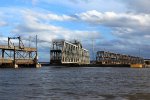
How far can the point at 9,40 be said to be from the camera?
187750mm

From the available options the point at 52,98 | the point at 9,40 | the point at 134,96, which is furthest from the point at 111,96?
the point at 9,40

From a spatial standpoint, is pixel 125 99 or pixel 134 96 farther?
pixel 134 96

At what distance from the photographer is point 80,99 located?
134ft

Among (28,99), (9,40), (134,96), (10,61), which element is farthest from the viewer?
(9,40)

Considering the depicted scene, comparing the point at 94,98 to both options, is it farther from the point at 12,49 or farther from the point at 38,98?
the point at 12,49

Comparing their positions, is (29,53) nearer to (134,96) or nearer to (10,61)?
(10,61)

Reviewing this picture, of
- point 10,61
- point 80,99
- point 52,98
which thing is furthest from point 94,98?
point 10,61

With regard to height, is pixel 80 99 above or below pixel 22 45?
below

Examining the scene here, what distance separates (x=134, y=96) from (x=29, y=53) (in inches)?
6177

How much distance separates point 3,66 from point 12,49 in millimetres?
8852

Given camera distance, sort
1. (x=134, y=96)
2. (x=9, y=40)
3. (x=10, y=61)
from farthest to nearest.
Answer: (x=9, y=40)
(x=10, y=61)
(x=134, y=96)

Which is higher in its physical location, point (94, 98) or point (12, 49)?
point (12, 49)

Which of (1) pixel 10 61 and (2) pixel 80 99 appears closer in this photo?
(2) pixel 80 99

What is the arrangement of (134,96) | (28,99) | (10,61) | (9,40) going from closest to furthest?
(28,99)
(134,96)
(10,61)
(9,40)
